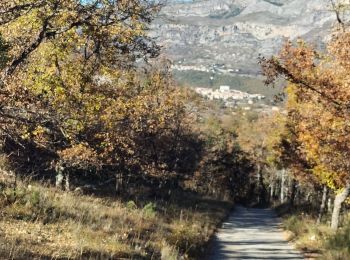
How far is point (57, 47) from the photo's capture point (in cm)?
1570

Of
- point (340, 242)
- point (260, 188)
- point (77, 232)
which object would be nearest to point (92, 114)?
point (77, 232)

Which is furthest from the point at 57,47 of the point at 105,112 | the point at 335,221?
the point at 335,221

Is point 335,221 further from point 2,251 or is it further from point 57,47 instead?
point 2,251

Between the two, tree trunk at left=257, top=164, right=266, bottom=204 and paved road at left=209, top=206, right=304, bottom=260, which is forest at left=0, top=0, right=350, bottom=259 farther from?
tree trunk at left=257, top=164, right=266, bottom=204

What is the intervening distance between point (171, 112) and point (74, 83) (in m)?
12.2

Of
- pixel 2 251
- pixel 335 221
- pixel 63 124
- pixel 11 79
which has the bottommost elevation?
pixel 335 221

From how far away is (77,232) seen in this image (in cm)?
1062

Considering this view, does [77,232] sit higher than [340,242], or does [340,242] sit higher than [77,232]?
[77,232]

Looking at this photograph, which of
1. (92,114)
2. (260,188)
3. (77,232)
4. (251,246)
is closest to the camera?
(77,232)

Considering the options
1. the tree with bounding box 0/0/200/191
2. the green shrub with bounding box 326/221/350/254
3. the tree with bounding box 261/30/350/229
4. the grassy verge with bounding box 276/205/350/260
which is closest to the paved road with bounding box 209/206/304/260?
the grassy verge with bounding box 276/205/350/260

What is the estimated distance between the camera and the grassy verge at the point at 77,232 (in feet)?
29.1

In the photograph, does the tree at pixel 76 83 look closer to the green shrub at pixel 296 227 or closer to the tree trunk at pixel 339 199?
the green shrub at pixel 296 227

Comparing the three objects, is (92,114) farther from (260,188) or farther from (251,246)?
(260,188)

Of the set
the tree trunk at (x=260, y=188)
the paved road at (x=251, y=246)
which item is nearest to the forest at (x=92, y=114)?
the paved road at (x=251, y=246)
